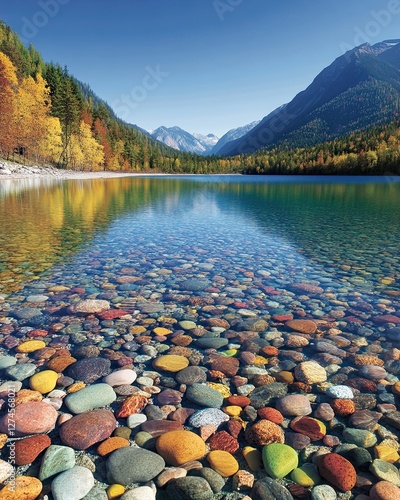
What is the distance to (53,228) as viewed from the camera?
52.5 ft

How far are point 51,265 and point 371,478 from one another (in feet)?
31.5

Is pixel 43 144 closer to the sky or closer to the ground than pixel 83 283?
closer to the sky

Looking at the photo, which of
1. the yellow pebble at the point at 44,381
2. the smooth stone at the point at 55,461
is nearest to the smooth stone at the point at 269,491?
the smooth stone at the point at 55,461

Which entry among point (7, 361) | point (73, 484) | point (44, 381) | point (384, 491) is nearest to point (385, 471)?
point (384, 491)

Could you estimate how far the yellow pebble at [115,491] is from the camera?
269 centimetres

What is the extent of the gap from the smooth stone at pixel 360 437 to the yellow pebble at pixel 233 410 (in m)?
1.16

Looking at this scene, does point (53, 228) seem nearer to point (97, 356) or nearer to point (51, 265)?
point (51, 265)

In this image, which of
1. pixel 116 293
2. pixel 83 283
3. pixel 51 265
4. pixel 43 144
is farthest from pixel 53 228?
pixel 43 144

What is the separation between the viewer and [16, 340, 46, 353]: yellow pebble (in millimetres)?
5098

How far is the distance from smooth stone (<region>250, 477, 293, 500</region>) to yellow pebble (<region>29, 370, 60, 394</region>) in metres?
2.82

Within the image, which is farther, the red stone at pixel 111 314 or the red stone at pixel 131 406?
the red stone at pixel 111 314

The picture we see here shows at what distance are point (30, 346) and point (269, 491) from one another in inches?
166

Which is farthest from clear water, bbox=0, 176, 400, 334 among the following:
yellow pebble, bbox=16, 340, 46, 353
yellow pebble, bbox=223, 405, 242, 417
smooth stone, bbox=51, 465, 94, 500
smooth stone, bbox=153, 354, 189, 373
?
smooth stone, bbox=51, 465, 94, 500

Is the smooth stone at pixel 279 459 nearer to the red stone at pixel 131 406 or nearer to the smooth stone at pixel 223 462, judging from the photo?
Result: the smooth stone at pixel 223 462
